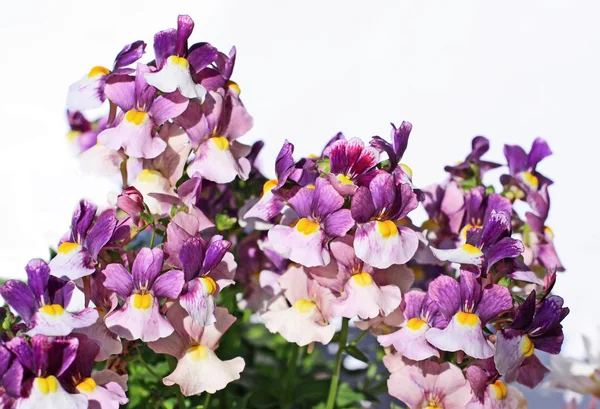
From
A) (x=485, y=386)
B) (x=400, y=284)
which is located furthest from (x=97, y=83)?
(x=485, y=386)

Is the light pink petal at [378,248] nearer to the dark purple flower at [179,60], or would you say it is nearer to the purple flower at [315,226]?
the purple flower at [315,226]

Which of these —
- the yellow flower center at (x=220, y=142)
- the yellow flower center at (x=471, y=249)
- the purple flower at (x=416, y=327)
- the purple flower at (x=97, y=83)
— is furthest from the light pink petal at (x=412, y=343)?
the purple flower at (x=97, y=83)

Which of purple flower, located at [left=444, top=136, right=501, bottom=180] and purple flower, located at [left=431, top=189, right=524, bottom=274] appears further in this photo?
purple flower, located at [left=444, top=136, right=501, bottom=180]

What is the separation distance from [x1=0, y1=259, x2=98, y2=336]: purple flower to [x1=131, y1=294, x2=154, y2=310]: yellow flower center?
65 millimetres

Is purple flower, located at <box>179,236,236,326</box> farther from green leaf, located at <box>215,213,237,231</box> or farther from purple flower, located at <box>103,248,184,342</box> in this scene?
green leaf, located at <box>215,213,237,231</box>

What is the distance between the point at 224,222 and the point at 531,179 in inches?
17.5

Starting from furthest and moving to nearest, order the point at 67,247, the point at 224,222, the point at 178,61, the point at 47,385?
the point at 224,222 < the point at 178,61 < the point at 67,247 < the point at 47,385

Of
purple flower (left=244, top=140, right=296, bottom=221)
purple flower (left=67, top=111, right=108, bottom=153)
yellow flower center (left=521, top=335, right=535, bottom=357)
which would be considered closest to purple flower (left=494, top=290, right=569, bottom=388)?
yellow flower center (left=521, top=335, right=535, bottom=357)

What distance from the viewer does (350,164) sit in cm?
110

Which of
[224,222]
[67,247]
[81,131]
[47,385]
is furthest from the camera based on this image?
[81,131]

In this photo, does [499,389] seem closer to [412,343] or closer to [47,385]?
[412,343]

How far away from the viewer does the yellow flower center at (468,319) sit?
1041 mm

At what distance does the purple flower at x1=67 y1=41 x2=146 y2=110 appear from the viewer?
117cm

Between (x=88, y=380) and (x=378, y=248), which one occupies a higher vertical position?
(x=378, y=248)
